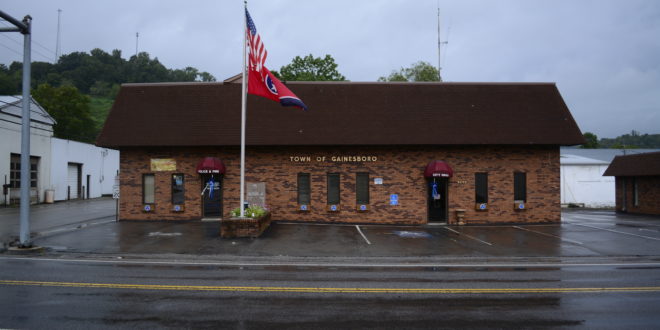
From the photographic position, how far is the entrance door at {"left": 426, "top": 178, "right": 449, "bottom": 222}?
21.0m

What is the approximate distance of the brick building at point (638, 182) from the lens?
2889 cm

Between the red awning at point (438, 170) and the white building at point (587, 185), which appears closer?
the red awning at point (438, 170)

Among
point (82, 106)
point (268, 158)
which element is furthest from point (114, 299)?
point (82, 106)

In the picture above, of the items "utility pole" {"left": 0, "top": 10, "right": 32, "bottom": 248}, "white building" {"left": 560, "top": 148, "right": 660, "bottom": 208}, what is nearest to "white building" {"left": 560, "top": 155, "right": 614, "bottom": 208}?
"white building" {"left": 560, "top": 148, "right": 660, "bottom": 208}

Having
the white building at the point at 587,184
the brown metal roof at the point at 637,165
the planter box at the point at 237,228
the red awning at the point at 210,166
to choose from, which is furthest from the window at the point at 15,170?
the white building at the point at 587,184

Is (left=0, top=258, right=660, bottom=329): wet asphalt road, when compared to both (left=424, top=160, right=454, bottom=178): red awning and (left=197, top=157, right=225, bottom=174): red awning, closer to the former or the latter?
(left=197, top=157, right=225, bottom=174): red awning

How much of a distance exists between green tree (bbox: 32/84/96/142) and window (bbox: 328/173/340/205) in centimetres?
5983

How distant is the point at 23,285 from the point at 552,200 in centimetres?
2176

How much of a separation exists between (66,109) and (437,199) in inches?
2574

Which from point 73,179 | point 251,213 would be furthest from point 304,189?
point 73,179

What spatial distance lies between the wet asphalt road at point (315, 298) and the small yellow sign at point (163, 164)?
10.1 metres

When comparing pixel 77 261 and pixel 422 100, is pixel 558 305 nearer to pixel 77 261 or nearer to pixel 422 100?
pixel 77 261

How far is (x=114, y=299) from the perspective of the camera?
25.1 feet

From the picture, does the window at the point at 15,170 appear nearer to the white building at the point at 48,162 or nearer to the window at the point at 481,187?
the white building at the point at 48,162
